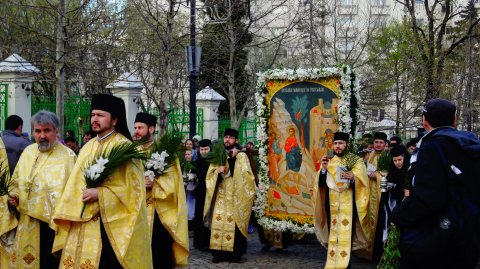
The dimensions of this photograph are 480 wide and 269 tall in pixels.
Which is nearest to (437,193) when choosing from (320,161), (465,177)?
(465,177)

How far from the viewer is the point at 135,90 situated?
20906 millimetres

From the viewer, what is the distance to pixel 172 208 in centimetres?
847

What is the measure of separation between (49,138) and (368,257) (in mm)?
6275

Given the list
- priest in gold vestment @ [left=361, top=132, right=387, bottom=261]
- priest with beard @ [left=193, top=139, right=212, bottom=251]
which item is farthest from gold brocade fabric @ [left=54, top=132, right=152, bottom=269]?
priest with beard @ [left=193, top=139, right=212, bottom=251]

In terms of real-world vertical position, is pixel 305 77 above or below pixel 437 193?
above

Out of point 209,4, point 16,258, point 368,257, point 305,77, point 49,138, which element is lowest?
point 368,257

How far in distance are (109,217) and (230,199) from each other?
19.9 ft

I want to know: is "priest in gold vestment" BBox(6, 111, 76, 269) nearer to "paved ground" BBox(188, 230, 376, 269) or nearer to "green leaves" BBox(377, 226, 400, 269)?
"green leaves" BBox(377, 226, 400, 269)

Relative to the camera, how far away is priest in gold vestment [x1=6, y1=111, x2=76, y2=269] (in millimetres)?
7500

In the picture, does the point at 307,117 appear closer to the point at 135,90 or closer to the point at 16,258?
the point at 16,258

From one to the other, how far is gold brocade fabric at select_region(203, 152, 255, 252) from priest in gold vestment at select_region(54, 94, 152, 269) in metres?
5.71

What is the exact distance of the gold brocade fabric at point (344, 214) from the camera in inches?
419

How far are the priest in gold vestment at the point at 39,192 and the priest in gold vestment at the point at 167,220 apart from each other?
1.12 metres

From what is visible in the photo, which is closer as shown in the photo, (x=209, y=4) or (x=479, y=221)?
(x=479, y=221)
